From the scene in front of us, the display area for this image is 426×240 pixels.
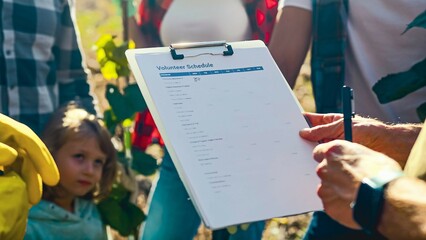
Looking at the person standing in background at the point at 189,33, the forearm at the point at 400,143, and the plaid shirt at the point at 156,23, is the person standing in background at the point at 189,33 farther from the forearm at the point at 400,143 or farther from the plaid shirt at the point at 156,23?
the forearm at the point at 400,143

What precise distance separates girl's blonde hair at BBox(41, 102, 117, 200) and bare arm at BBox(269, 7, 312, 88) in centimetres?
71

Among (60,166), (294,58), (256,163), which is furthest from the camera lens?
(60,166)

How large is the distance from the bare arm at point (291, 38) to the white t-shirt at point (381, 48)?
0.03m

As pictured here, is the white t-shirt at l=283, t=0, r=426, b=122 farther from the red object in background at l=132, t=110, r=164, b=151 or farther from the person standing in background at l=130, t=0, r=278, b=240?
the red object in background at l=132, t=110, r=164, b=151

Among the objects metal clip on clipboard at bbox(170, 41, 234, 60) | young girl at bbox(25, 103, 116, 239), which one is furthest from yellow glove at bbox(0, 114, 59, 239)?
young girl at bbox(25, 103, 116, 239)

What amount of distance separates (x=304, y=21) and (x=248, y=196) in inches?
33.3

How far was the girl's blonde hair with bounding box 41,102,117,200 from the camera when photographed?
8.35 feet

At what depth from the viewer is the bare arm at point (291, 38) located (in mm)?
2287

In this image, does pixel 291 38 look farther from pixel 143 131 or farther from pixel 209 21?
pixel 143 131

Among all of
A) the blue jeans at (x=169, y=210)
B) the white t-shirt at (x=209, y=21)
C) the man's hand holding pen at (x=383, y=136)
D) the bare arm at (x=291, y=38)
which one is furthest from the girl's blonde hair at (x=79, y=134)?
the man's hand holding pen at (x=383, y=136)

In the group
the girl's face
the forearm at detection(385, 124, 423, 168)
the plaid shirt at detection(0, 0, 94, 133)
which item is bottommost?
the girl's face

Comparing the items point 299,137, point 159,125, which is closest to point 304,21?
point 299,137

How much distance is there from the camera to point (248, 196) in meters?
1.61

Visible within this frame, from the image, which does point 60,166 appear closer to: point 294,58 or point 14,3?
point 14,3
